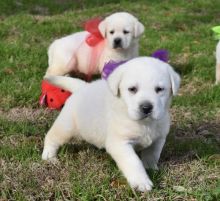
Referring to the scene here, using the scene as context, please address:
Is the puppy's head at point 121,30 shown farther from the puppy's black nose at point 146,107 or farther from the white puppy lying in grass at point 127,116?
the puppy's black nose at point 146,107

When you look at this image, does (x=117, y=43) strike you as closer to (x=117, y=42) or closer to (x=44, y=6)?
(x=117, y=42)

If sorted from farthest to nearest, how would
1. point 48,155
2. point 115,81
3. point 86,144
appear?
point 86,144 → point 48,155 → point 115,81

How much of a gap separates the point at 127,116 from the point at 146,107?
0.24 meters

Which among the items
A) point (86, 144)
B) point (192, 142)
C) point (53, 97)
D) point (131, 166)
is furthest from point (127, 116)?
point (53, 97)

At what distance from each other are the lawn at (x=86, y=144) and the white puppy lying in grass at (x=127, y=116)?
126 millimetres

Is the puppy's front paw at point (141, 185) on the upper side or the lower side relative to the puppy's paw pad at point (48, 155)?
upper

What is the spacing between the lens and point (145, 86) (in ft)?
10.7

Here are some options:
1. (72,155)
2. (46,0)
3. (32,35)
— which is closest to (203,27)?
(32,35)

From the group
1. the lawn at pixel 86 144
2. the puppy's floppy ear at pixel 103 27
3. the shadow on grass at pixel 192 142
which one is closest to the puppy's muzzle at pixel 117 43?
the puppy's floppy ear at pixel 103 27

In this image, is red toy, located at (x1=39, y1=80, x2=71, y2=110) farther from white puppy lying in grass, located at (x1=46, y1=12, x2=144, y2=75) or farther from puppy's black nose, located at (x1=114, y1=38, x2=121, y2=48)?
puppy's black nose, located at (x1=114, y1=38, x2=121, y2=48)

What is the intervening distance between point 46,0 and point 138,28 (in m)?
5.80

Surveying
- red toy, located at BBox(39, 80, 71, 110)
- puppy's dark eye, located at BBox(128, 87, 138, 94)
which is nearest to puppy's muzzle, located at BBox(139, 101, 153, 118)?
puppy's dark eye, located at BBox(128, 87, 138, 94)

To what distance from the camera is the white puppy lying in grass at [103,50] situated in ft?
20.9

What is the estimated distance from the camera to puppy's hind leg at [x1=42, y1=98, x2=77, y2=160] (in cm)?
382
